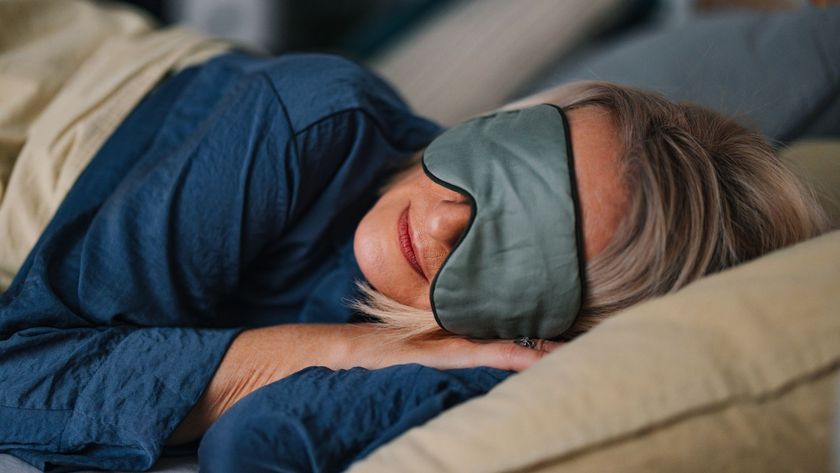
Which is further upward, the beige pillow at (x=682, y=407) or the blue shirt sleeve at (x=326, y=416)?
the beige pillow at (x=682, y=407)

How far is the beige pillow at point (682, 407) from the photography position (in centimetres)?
58

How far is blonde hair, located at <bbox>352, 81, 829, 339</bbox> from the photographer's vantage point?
2.50 ft

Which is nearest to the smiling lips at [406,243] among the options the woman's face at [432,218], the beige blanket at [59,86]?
the woman's face at [432,218]

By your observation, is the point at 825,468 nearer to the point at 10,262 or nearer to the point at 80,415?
the point at 80,415

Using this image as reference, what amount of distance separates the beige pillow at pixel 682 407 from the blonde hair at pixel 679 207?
0.14 meters

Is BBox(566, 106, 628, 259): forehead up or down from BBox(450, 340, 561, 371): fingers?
up

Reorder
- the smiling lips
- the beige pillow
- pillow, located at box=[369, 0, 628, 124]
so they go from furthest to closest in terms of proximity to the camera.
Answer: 1. pillow, located at box=[369, 0, 628, 124]
2. the smiling lips
3. the beige pillow

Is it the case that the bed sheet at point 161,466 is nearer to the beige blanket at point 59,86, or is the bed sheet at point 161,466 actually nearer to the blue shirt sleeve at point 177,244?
the blue shirt sleeve at point 177,244

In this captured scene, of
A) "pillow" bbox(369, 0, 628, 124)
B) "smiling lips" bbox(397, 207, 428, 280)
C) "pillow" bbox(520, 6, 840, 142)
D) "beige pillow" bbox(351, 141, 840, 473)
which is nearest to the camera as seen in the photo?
"beige pillow" bbox(351, 141, 840, 473)

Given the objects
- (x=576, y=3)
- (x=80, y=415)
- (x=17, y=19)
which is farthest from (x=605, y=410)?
(x=576, y=3)

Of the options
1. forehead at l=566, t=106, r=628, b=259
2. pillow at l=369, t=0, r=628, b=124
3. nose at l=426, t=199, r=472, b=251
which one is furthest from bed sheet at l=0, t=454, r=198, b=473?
pillow at l=369, t=0, r=628, b=124

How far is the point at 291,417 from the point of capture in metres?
0.69

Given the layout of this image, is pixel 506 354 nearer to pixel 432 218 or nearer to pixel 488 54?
pixel 432 218

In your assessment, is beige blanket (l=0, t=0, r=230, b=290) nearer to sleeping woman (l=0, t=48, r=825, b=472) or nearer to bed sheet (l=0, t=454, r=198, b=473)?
sleeping woman (l=0, t=48, r=825, b=472)
